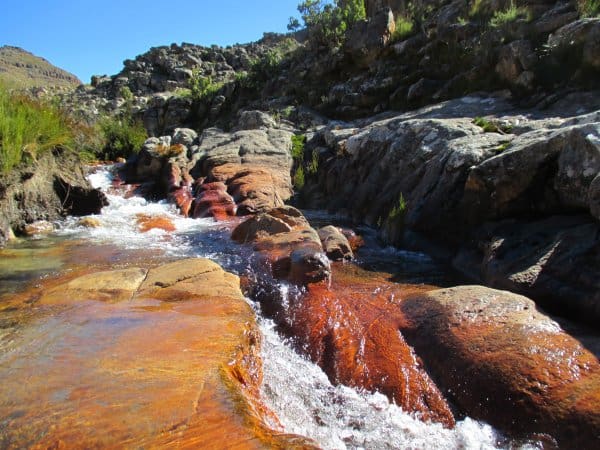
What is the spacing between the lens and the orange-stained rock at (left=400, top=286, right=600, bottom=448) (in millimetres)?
2330

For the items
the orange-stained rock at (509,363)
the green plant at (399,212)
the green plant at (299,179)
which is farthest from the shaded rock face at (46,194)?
the orange-stained rock at (509,363)

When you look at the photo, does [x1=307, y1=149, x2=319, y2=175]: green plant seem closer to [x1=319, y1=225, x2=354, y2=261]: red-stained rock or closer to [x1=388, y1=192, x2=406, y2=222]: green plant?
[x1=388, y1=192, x2=406, y2=222]: green plant

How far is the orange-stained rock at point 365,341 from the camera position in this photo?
2.75 metres

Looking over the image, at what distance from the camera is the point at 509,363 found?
2.66 meters

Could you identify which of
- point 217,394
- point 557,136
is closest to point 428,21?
point 557,136

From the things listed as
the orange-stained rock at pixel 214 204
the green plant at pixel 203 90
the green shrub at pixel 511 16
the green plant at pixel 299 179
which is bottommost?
the orange-stained rock at pixel 214 204

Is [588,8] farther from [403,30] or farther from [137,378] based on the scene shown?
[137,378]

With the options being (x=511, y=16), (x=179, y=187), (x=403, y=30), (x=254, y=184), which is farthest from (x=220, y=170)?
(x=403, y=30)

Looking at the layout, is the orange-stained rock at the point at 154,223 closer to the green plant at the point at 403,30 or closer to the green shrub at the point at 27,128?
the green shrub at the point at 27,128

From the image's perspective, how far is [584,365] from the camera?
8.41 feet

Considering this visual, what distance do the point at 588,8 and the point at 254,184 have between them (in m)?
8.47

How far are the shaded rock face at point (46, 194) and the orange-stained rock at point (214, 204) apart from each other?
6.36 ft

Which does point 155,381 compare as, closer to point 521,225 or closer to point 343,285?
point 343,285

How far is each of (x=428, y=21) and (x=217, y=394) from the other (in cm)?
1574
